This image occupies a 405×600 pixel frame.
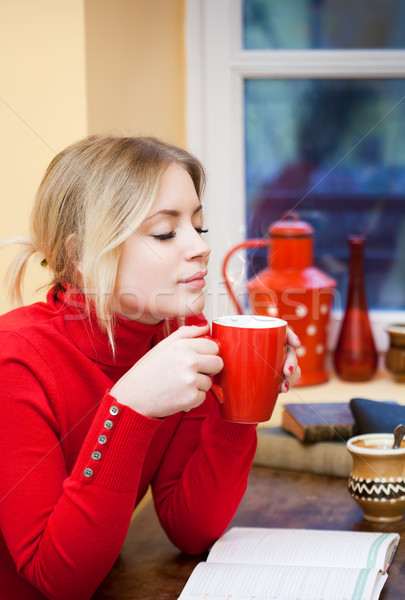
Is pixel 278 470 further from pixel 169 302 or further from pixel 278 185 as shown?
pixel 278 185

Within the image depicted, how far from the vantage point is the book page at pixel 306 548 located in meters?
0.91

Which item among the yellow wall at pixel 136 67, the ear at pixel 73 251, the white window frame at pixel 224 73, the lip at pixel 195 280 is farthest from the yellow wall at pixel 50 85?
the lip at pixel 195 280

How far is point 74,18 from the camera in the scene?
4.38 ft

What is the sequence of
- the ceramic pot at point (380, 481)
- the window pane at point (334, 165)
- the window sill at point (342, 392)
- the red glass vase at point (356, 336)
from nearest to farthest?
the ceramic pot at point (380, 481)
the window sill at point (342, 392)
the red glass vase at point (356, 336)
the window pane at point (334, 165)

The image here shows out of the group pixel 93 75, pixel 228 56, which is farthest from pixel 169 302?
pixel 228 56

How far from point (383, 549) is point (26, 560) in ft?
1.47

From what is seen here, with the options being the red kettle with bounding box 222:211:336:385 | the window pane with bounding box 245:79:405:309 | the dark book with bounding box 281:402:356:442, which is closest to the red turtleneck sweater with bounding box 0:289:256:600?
the dark book with bounding box 281:402:356:442

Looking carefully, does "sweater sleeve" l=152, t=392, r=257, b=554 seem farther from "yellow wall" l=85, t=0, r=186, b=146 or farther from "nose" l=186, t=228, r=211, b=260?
"yellow wall" l=85, t=0, r=186, b=146

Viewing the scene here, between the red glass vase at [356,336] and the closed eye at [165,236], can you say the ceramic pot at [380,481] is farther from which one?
the red glass vase at [356,336]

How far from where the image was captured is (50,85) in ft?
4.53

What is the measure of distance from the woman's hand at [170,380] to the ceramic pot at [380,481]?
0.33m

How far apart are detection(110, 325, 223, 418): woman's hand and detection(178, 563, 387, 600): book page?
0.21 meters

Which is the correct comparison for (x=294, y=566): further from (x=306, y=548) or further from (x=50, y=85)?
(x=50, y=85)

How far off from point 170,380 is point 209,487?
0.27 metres
